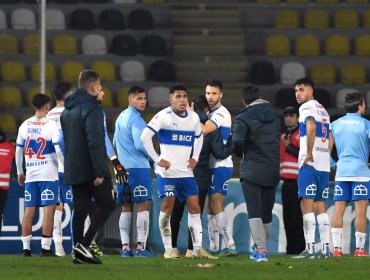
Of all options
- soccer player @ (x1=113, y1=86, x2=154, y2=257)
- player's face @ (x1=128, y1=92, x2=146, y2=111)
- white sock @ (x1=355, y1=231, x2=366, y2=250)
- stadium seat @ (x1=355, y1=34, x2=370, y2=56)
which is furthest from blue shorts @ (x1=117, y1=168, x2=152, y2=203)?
stadium seat @ (x1=355, y1=34, x2=370, y2=56)

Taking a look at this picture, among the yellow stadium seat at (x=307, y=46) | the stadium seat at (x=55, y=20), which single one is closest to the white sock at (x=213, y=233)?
the yellow stadium seat at (x=307, y=46)

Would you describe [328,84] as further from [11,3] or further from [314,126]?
[314,126]

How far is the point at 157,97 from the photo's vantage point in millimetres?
27328

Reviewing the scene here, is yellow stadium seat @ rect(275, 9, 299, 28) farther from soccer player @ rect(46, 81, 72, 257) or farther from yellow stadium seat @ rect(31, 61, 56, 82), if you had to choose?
soccer player @ rect(46, 81, 72, 257)

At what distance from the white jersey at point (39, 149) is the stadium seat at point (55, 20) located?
11.5 m

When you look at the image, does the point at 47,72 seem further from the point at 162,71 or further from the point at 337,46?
the point at 337,46

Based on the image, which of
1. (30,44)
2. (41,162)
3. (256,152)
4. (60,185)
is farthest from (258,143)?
(30,44)

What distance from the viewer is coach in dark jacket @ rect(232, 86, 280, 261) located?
1553 cm

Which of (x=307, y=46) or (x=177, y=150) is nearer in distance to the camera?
(x=177, y=150)

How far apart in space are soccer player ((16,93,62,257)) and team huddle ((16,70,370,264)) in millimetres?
13

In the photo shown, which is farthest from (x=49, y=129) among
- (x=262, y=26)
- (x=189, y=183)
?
(x=262, y=26)

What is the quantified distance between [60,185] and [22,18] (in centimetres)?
1123

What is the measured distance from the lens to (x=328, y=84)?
92.6 ft

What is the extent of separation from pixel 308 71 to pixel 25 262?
547 inches
